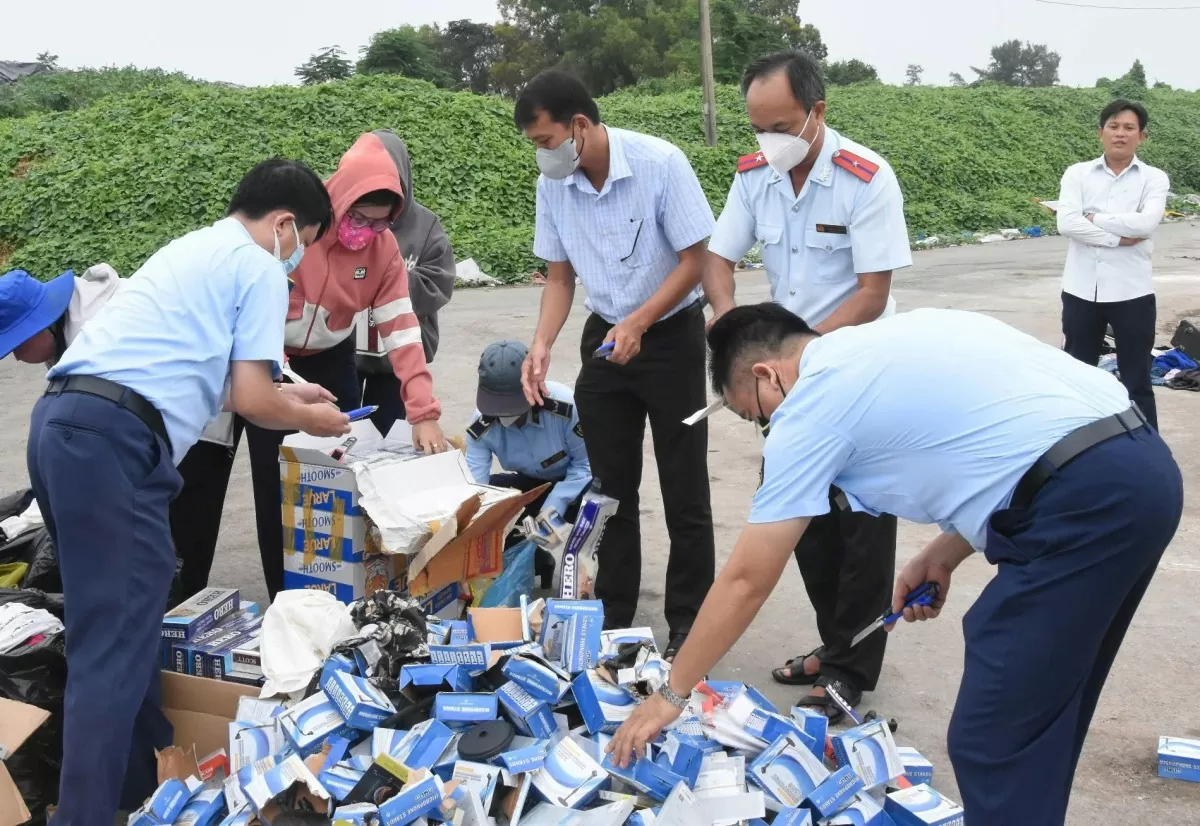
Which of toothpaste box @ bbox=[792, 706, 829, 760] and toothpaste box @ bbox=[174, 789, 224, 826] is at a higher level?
toothpaste box @ bbox=[792, 706, 829, 760]

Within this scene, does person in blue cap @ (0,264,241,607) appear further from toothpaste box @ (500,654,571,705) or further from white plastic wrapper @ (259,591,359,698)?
toothpaste box @ (500,654,571,705)

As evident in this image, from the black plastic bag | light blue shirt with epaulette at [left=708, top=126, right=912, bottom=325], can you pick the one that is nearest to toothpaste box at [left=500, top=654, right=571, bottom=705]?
the black plastic bag

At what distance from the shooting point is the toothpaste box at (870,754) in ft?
9.11

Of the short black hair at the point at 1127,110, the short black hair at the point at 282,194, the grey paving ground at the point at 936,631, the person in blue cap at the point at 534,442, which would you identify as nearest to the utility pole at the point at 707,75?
the grey paving ground at the point at 936,631

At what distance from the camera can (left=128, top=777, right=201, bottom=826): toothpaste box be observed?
2.70 m

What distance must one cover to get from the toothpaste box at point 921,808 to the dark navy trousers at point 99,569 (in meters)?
1.89

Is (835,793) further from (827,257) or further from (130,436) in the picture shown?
(130,436)

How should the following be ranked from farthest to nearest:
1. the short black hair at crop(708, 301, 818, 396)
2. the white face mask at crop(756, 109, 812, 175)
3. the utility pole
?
the utility pole, the white face mask at crop(756, 109, 812, 175), the short black hair at crop(708, 301, 818, 396)

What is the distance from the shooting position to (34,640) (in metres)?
3.06

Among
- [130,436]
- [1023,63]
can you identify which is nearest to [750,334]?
[130,436]

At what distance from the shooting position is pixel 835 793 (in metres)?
2.67

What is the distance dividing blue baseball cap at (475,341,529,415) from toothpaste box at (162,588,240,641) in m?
1.17

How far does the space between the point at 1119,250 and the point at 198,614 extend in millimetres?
5010

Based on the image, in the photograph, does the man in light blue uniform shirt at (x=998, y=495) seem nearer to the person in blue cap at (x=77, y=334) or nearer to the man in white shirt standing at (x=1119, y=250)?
the person in blue cap at (x=77, y=334)
